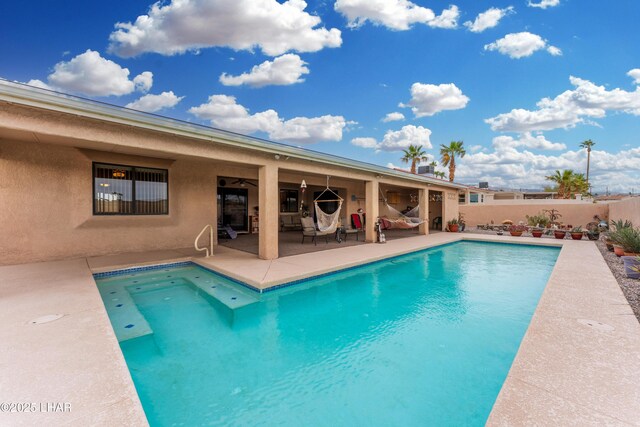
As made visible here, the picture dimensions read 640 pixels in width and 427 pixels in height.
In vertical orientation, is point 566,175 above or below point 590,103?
below

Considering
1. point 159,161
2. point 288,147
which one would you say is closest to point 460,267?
point 288,147

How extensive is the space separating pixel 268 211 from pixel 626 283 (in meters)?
6.49

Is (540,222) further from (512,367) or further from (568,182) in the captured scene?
(568,182)

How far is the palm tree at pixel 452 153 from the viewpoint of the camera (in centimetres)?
2308

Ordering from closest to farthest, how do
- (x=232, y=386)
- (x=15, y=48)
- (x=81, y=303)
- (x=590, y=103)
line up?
1. (x=232, y=386)
2. (x=81, y=303)
3. (x=15, y=48)
4. (x=590, y=103)

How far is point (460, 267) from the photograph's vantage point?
6.88m

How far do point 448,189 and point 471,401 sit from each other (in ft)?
43.1

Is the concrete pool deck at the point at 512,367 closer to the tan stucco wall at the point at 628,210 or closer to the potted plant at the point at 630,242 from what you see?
the potted plant at the point at 630,242

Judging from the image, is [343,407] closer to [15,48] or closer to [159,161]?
[159,161]

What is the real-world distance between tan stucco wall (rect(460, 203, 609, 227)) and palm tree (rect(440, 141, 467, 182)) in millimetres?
7378

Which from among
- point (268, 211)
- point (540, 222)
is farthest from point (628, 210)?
point (268, 211)

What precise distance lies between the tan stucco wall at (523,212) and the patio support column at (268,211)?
1399cm

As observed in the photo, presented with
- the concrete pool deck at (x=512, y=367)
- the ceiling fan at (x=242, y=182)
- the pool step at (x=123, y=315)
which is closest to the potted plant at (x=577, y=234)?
the concrete pool deck at (x=512, y=367)

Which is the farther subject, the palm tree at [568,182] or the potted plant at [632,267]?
the palm tree at [568,182]
